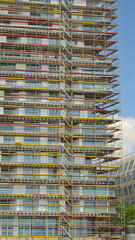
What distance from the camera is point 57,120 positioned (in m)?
73.9

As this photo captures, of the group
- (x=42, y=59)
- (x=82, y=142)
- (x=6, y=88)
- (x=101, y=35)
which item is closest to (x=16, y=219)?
(x=82, y=142)

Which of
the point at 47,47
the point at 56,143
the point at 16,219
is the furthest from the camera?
the point at 47,47

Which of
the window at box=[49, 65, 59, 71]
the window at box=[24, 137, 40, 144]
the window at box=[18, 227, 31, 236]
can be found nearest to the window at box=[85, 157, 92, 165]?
the window at box=[24, 137, 40, 144]

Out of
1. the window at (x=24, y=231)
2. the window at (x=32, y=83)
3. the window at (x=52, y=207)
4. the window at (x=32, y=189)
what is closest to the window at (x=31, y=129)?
the window at (x=32, y=83)

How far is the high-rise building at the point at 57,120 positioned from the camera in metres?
69.0

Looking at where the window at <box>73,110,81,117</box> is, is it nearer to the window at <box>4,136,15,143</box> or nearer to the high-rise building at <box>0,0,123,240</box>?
the high-rise building at <box>0,0,123,240</box>

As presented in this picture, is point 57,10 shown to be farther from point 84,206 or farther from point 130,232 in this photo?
point 130,232

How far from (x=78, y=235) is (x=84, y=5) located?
135 ft

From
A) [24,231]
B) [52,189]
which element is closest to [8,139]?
[52,189]

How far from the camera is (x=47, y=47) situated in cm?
7794

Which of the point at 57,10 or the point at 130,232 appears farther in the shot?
the point at 57,10

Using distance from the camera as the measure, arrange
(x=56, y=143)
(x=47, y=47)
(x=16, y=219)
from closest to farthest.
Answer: (x=16, y=219)
(x=56, y=143)
(x=47, y=47)

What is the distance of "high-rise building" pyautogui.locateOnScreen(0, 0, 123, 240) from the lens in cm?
6900

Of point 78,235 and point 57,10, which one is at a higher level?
point 57,10
